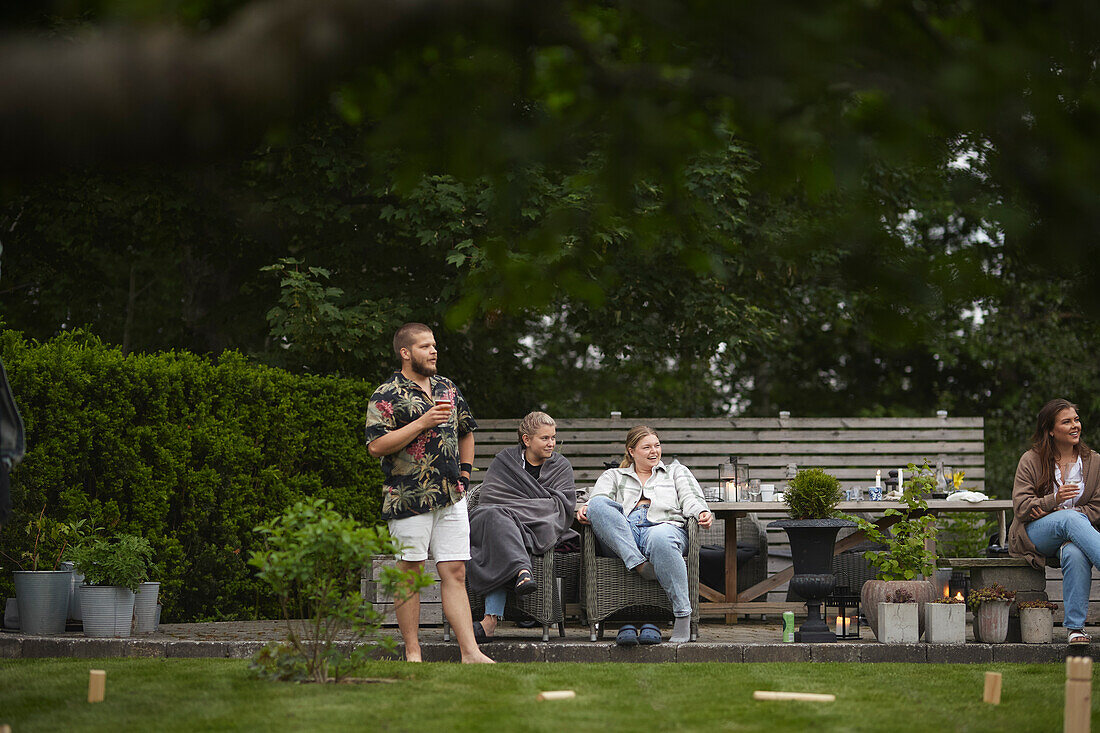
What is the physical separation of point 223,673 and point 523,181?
3266 millimetres

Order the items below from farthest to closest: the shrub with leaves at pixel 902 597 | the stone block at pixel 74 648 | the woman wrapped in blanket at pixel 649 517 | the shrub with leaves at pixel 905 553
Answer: the shrub with leaves at pixel 905 553 → the shrub with leaves at pixel 902 597 → the woman wrapped in blanket at pixel 649 517 → the stone block at pixel 74 648

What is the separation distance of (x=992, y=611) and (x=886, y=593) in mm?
625

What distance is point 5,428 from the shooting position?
465 centimetres

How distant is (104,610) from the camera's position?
23.9 ft

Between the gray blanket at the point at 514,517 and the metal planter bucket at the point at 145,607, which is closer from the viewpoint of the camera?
the gray blanket at the point at 514,517

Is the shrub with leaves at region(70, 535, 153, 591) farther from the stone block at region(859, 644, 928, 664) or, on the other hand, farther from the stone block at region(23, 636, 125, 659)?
the stone block at region(859, 644, 928, 664)

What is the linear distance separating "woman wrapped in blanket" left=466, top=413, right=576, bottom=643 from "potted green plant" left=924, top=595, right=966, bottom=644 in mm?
2181

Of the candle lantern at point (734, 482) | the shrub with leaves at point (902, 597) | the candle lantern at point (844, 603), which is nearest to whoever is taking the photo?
the shrub with leaves at point (902, 597)

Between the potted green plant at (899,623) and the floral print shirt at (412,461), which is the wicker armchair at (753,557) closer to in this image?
the potted green plant at (899,623)

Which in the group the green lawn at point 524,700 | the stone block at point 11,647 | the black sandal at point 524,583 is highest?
the black sandal at point 524,583

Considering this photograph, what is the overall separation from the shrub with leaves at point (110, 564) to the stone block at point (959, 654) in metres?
4.63

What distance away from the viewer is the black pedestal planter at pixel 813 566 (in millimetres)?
7285

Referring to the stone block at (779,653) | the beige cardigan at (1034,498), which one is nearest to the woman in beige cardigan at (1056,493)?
the beige cardigan at (1034,498)

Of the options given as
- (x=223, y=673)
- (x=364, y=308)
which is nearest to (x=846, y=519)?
(x=223, y=673)
